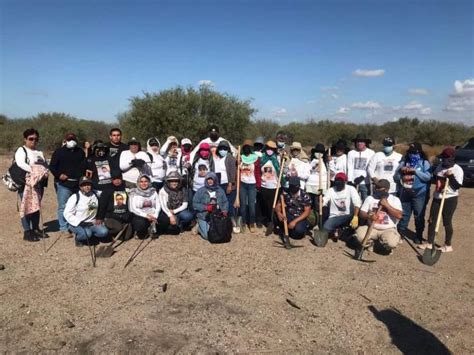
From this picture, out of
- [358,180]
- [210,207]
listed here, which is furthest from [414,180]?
[210,207]

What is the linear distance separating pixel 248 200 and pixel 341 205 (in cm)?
181

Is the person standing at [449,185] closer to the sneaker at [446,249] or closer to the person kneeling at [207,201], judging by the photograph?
the sneaker at [446,249]

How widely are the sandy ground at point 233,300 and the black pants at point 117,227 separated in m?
0.19

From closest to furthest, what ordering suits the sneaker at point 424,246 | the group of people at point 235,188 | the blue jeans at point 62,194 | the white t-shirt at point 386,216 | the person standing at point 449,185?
the person standing at point 449,185 → the white t-shirt at point 386,216 → the group of people at point 235,188 → the sneaker at point 424,246 → the blue jeans at point 62,194

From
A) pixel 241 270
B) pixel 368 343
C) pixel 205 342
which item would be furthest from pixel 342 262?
pixel 205 342

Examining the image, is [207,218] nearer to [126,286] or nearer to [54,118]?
[126,286]

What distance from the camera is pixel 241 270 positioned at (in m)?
5.88

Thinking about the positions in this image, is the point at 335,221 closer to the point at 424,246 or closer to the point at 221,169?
the point at 424,246

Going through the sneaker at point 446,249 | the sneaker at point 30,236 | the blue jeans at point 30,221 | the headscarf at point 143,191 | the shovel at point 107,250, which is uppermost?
the headscarf at point 143,191

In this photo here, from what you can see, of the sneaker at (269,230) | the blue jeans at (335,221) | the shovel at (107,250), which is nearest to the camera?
the shovel at (107,250)

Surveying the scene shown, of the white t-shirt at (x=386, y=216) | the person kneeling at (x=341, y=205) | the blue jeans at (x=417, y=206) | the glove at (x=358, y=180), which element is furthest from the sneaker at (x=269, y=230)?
the blue jeans at (x=417, y=206)

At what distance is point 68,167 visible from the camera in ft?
22.6

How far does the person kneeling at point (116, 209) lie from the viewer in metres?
6.90

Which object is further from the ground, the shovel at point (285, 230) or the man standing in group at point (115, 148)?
the man standing in group at point (115, 148)
